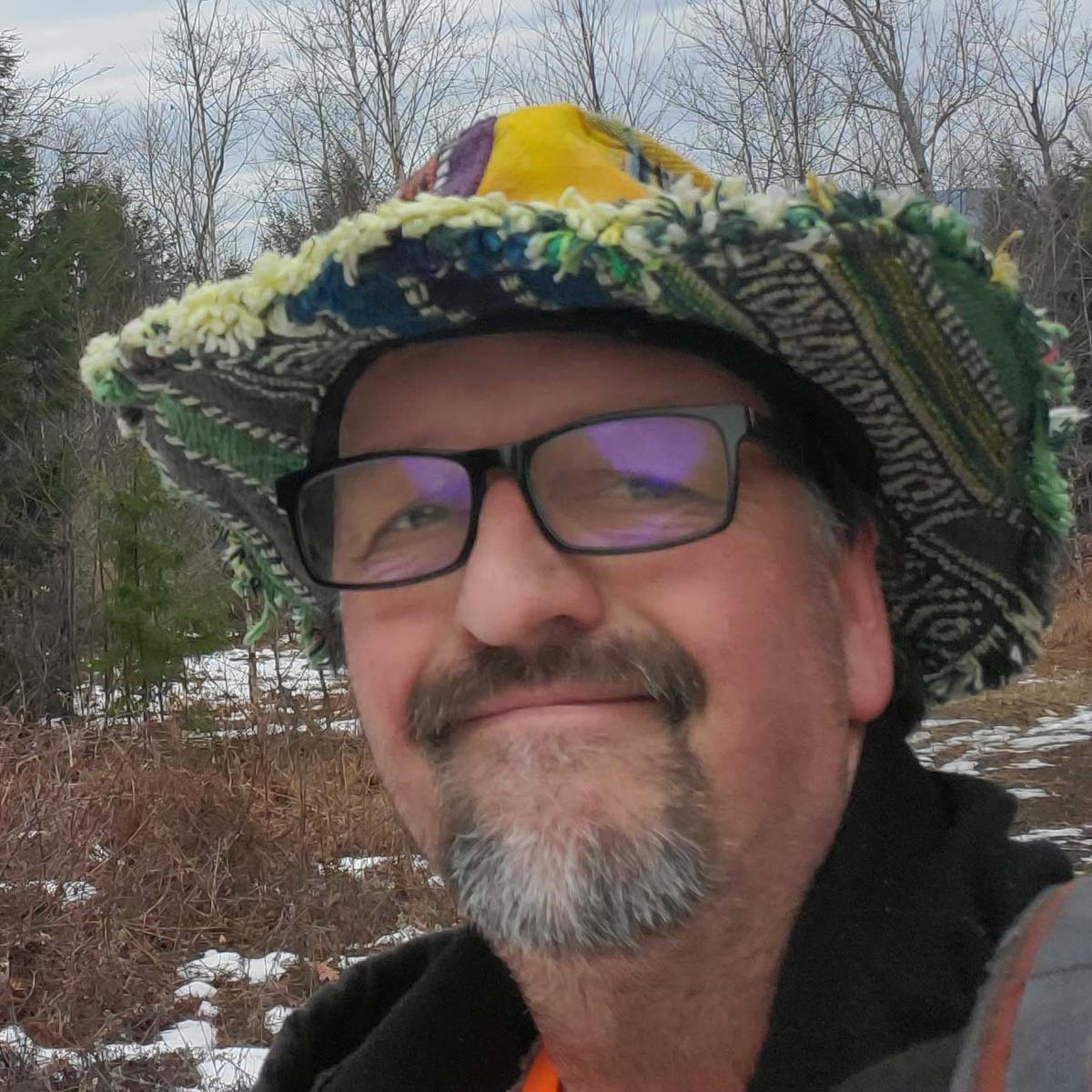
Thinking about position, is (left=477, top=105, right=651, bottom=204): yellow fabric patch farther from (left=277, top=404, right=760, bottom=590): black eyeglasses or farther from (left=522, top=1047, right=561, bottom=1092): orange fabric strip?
(left=522, top=1047, right=561, bottom=1092): orange fabric strip

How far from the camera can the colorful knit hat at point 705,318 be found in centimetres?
108

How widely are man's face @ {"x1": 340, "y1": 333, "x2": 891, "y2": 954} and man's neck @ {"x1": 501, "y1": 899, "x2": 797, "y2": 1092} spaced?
44 mm

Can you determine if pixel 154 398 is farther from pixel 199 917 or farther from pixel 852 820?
pixel 199 917

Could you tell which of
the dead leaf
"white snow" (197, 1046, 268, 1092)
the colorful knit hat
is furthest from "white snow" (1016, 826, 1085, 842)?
the colorful knit hat

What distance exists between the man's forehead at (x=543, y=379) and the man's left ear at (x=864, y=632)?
10.5 inches

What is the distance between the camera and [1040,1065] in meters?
0.91

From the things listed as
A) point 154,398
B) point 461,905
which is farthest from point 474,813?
point 154,398

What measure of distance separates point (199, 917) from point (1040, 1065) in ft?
14.1

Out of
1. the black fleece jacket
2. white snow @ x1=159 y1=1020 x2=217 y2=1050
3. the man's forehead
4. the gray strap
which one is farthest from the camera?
white snow @ x1=159 y1=1020 x2=217 y2=1050

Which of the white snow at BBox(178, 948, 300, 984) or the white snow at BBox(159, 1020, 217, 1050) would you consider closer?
the white snow at BBox(159, 1020, 217, 1050)

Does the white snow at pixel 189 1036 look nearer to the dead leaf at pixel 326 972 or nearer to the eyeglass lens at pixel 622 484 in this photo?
the dead leaf at pixel 326 972

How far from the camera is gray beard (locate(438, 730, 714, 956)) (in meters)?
1.13

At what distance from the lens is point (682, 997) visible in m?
1.23

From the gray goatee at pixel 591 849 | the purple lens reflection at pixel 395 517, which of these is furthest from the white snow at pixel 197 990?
the gray goatee at pixel 591 849
